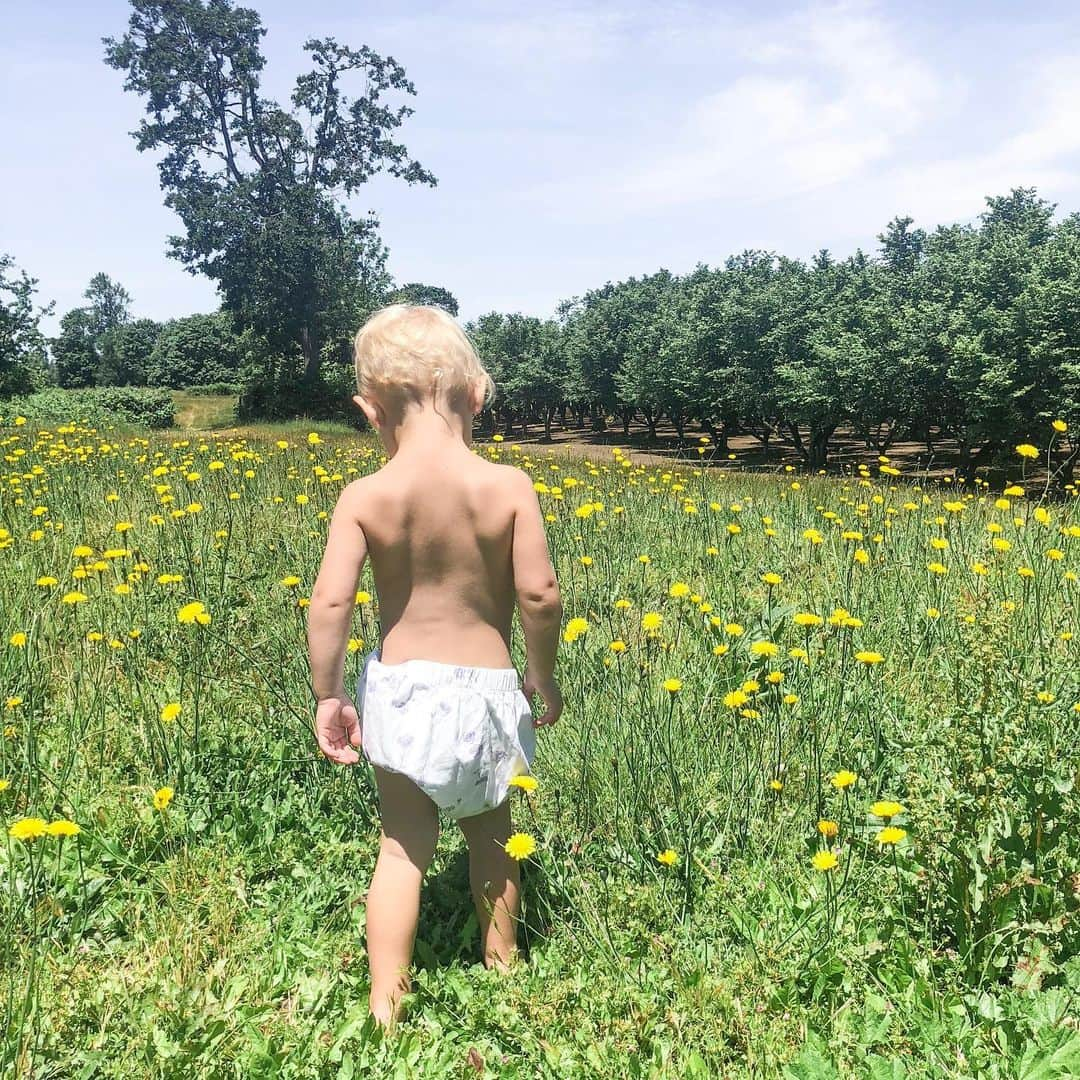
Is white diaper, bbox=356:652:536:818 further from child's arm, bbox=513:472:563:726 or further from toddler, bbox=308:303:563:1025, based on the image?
child's arm, bbox=513:472:563:726

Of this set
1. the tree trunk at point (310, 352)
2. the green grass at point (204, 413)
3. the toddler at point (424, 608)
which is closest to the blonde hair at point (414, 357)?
the toddler at point (424, 608)

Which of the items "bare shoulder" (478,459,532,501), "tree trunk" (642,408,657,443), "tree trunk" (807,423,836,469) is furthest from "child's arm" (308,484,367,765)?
"tree trunk" (642,408,657,443)

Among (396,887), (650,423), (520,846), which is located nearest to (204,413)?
(650,423)

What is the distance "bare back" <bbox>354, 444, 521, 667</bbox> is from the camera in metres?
2.12

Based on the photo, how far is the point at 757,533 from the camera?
6695mm

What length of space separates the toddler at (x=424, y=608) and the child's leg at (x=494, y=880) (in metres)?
0.09

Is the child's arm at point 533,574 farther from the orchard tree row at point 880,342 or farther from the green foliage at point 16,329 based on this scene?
the green foliage at point 16,329

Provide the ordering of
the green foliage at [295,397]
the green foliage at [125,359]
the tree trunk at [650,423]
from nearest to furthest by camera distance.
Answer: the green foliage at [295,397] → the tree trunk at [650,423] → the green foliage at [125,359]

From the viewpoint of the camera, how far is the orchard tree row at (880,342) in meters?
19.1

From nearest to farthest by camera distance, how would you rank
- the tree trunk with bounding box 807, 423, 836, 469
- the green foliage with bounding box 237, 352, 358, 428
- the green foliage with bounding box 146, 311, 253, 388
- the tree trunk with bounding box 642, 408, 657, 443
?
the tree trunk with bounding box 807, 423, 836, 469 < the green foliage with bounding box 237, 352, 358, 428 < the tree trunk with bounding box 642, 408, 657, 443 < the green foliage with bounding box 146, 311, 253, 388

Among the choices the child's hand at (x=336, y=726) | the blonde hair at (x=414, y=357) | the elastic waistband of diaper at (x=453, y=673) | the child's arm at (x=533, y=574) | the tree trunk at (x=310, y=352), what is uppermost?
the tree trunk at (x=310, y=352)

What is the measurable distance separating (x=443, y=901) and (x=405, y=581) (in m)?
1.23

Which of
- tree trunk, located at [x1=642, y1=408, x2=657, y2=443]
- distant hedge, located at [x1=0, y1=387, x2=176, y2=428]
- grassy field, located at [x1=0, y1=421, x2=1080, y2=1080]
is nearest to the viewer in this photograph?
grassy field, located at [x1=0, y1=421, x2=1080, y2=1080]

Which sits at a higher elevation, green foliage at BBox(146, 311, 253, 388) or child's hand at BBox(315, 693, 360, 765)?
green foliage at BBox(146, 311, 253, 388)
